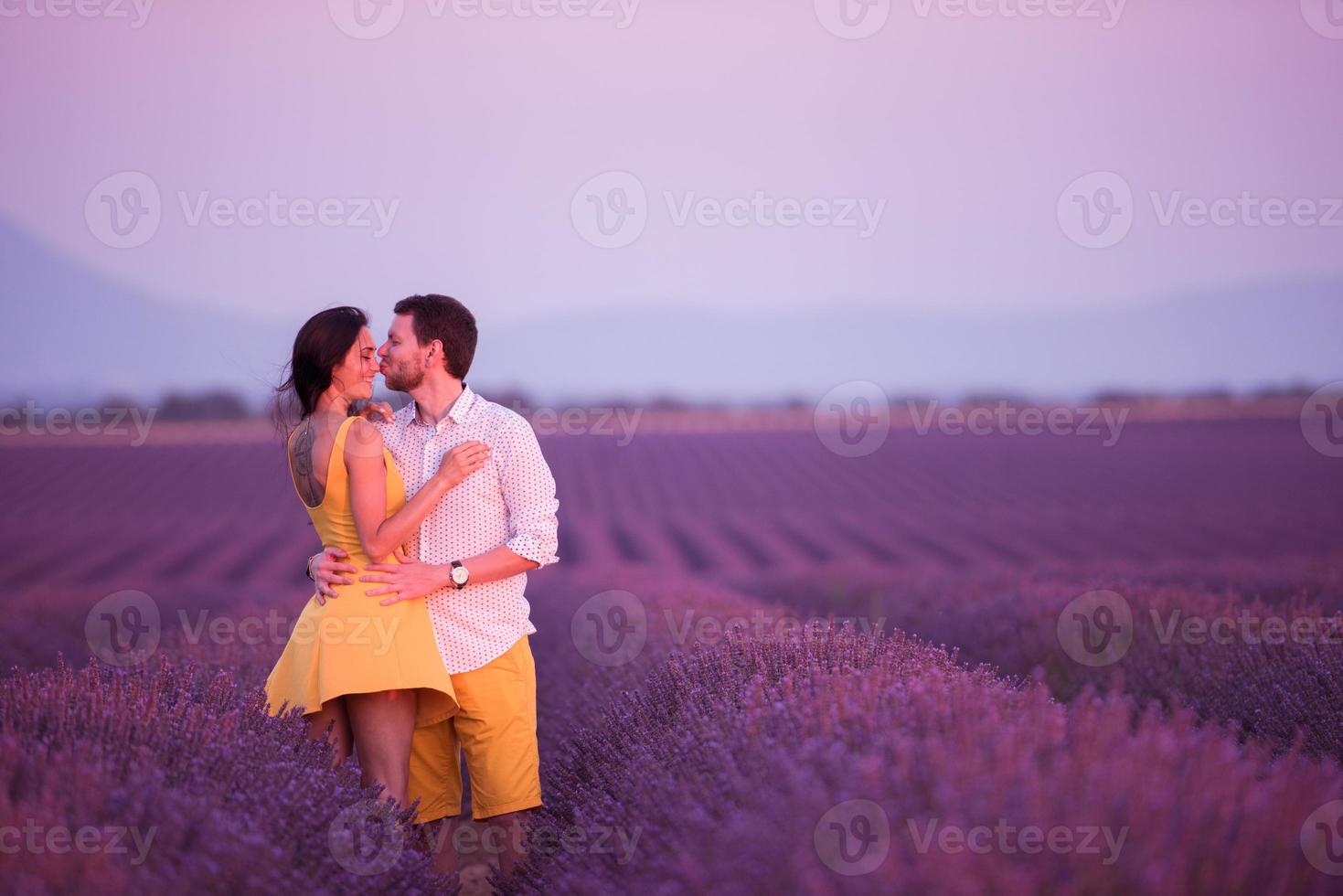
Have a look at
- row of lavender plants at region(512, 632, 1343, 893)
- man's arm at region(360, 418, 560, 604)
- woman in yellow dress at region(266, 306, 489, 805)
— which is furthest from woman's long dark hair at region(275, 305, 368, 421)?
row of lavender plants at region(512, 632, 1343, 893)

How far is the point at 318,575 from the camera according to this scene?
354 cm

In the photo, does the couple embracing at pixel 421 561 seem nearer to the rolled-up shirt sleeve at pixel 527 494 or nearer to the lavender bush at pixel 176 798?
the rolled-up shirt sleeve at pixel 527 494

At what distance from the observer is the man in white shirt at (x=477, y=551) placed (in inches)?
145

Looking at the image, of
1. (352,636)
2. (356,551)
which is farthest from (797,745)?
(356,551)

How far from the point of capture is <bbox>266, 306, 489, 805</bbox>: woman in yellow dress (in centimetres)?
342

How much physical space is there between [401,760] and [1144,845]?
7.99 feet

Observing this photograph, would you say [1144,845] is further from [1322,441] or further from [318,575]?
[1322,441]

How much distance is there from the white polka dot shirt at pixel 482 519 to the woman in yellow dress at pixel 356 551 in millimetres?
121

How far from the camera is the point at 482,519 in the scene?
3805 millimetres

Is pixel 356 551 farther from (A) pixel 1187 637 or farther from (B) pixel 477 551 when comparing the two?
(A) pixel 1187 637

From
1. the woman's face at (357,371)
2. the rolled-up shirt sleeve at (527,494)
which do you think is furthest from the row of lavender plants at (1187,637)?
the woman's face at (357,371)

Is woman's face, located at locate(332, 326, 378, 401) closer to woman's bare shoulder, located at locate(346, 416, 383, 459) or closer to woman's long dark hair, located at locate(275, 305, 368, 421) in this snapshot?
woman's long dark hair, located at locate(275, 305, 368, 421)

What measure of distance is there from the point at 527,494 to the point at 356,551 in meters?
0.60

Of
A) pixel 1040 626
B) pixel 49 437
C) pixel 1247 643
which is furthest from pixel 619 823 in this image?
pixel 49 437
